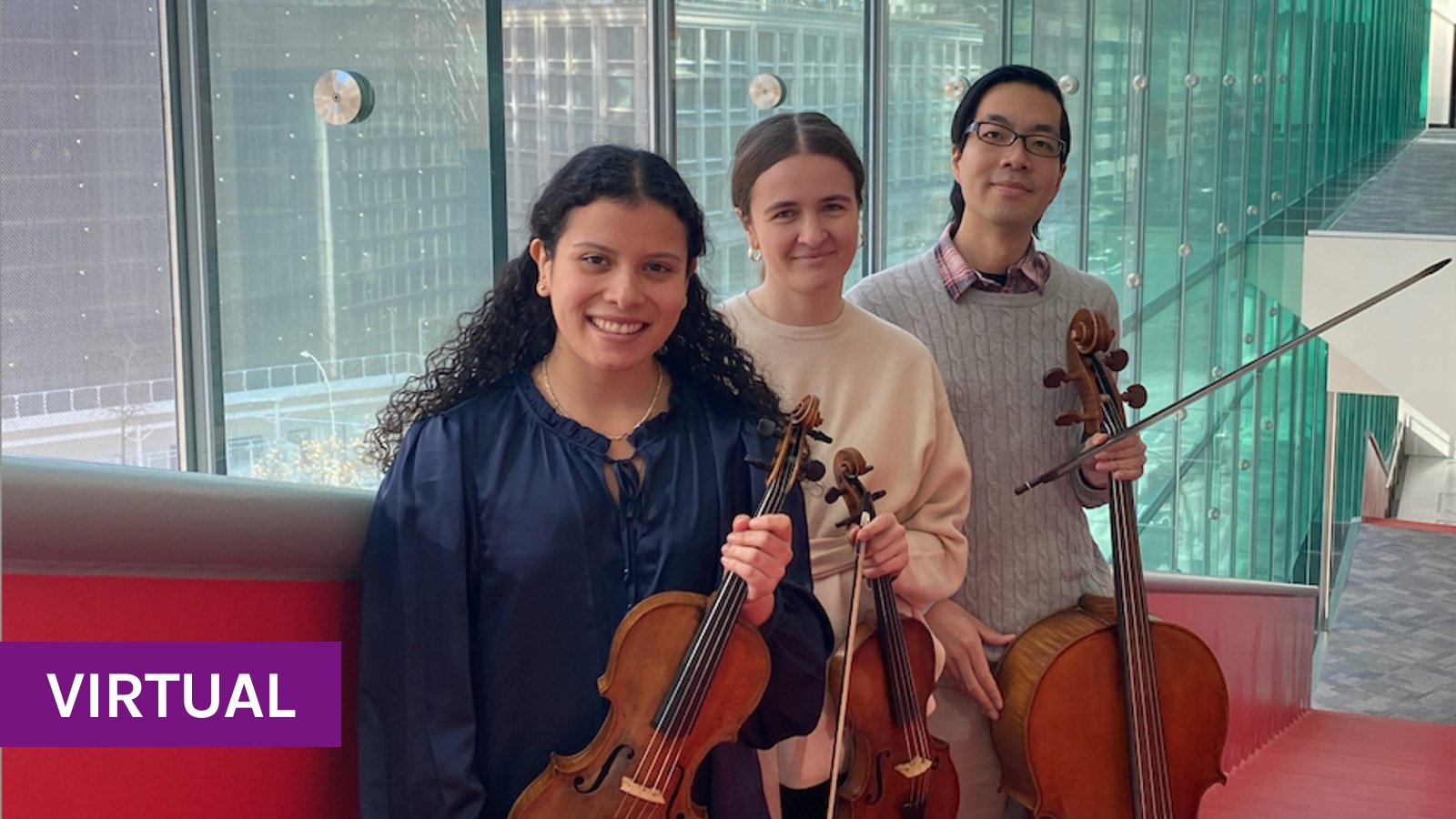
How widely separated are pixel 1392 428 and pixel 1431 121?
4.40 metres

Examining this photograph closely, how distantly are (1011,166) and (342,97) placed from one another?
117 centimetres

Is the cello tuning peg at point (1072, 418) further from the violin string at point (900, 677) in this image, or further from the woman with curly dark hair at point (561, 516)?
the woman with curly dark hair at point (561, 516)

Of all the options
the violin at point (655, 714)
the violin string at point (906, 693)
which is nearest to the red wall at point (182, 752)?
the violin at point (655, 714)

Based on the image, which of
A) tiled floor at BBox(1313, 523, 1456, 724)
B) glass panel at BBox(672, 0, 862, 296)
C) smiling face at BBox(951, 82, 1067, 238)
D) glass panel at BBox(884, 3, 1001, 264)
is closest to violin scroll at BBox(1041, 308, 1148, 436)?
smiling face at BBox(951, 82, 1067, 238)

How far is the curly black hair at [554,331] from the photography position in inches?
56.1

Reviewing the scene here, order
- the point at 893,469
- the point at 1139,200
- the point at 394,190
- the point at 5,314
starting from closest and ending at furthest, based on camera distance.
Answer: the point at 893,469 < the point at 5,314 < the point at 394,190 < the point at 1139,200

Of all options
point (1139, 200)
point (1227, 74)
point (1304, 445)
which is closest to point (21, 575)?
point (1139, 200)

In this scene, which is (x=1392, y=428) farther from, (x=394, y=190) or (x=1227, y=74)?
(x=394, y=190)

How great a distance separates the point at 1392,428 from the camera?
1719 centimetres

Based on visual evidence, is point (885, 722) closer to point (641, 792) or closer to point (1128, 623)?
point (1128, 623)

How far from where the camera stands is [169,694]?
1205 mm

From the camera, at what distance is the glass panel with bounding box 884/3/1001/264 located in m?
4.64

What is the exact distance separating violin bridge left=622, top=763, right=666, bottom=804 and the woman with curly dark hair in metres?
0.08

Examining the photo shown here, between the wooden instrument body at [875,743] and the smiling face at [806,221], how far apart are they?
40 centimetres
